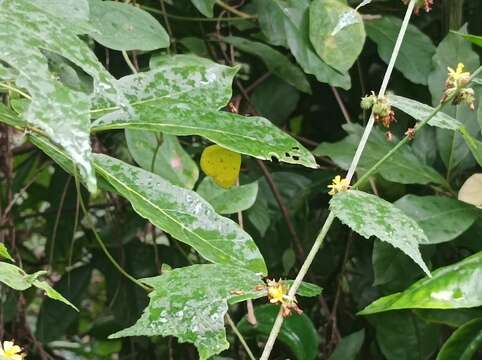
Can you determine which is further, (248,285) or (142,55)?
(142,55)

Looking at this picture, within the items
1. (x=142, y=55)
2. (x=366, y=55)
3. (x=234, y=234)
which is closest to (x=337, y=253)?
(x=366, y=55)

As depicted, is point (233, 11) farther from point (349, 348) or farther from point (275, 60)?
point (349, 348)

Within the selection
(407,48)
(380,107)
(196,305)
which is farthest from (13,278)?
(407,48)

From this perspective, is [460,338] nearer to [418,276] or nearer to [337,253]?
[418,276]

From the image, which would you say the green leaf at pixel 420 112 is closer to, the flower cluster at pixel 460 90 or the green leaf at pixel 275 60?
the flower cluster at pixel 460 90

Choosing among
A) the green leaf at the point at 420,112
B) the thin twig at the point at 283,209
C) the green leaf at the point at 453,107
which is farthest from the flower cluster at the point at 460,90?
the thin twig at the point at 283,209

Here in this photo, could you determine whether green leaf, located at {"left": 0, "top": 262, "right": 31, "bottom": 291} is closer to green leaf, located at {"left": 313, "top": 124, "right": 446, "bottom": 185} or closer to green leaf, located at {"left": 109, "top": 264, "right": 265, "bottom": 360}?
green leaf, located at {"left": 109, "top": 264, "right": 265, "bottom": 360}
